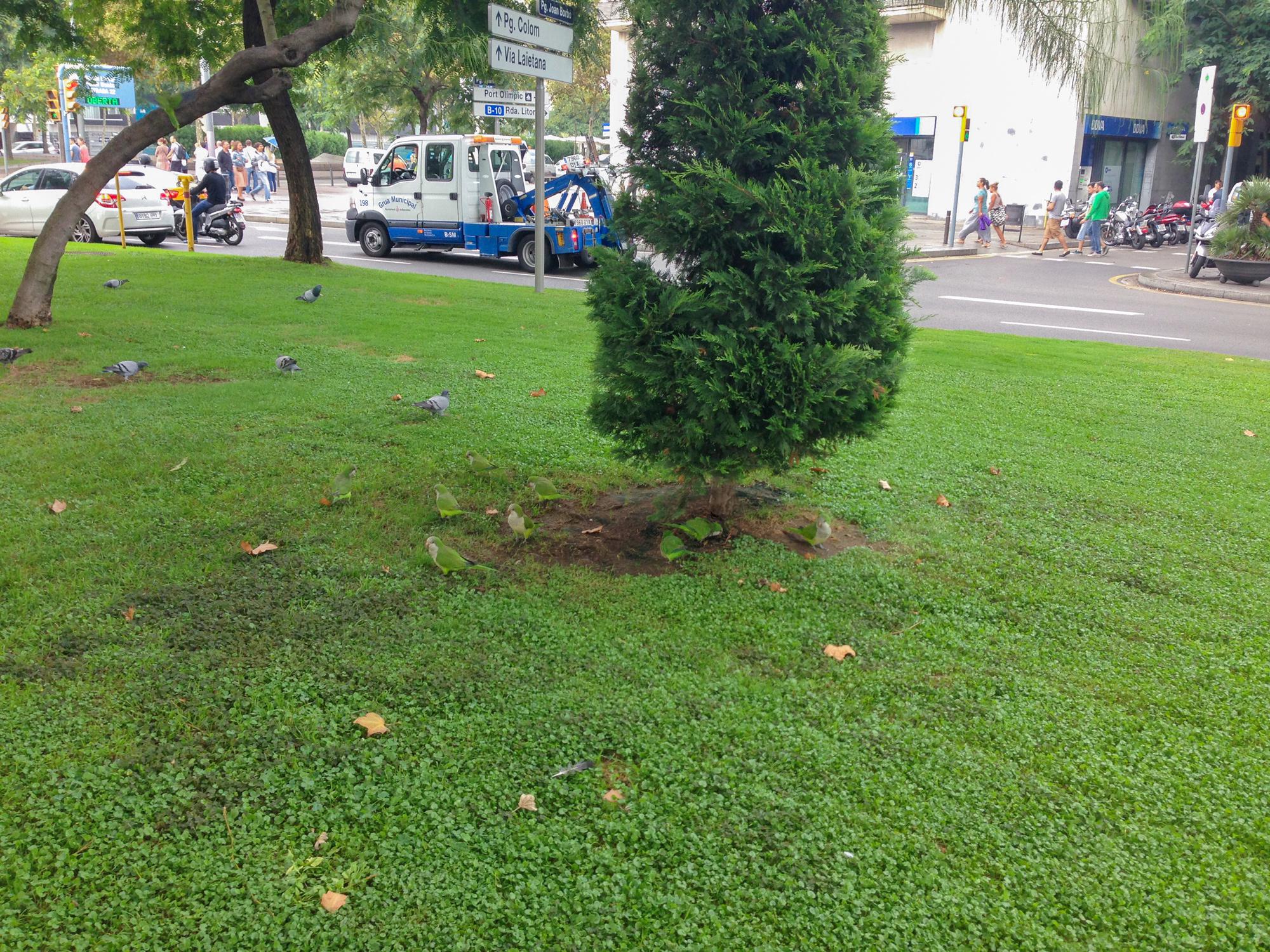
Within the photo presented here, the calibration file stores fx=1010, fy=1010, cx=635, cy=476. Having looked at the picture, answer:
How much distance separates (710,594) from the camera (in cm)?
423

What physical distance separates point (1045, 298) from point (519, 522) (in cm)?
1529

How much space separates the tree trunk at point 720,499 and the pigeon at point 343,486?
5.89 ft

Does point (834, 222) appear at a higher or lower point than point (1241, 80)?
lower

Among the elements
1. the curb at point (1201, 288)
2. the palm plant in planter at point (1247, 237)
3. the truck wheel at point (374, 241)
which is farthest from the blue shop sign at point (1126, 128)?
the truck wheel at point (374, 241)

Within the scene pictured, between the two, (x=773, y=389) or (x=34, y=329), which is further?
(x=34, y=329)

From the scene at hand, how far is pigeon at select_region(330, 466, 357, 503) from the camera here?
496 cm

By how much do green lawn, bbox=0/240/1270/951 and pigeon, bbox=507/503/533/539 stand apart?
0.12 metres

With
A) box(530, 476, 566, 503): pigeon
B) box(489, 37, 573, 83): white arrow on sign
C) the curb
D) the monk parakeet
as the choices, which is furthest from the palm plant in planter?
box(530, 476, 566, 503): pigeon

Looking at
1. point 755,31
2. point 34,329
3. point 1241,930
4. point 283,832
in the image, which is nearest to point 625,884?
point 283,832

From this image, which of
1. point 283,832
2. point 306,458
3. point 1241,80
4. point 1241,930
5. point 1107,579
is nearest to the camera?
point 1241,930

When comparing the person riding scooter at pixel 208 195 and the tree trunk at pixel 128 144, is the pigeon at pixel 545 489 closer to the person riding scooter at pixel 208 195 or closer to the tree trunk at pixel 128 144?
the tree trunk at pixel 128 144

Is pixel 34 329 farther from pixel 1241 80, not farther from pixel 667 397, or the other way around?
pixel 1241 80

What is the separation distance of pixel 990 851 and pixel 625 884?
3.25ft

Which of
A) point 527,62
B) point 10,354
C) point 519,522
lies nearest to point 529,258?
A: point 527,62
